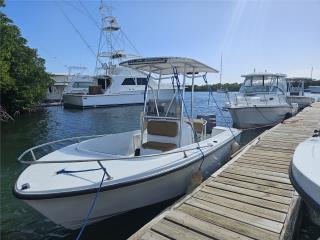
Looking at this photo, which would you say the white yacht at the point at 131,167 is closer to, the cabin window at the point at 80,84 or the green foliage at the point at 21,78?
the green foliage at the point at 21,78

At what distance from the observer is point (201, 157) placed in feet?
18.2

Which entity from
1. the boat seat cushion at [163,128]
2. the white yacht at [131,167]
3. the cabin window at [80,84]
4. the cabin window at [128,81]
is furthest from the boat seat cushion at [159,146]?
the cabin window at [80,84]

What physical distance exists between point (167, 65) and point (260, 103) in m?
9.94

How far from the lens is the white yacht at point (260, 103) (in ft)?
47.3

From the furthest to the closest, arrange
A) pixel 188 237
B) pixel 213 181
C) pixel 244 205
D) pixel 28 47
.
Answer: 1. pixel 28 47
2. pixel 213 181
3. pixel 244 205
4. pixel 188 237

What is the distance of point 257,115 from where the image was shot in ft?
47.5

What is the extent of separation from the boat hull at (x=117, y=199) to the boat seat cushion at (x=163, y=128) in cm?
94

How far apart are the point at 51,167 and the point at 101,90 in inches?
934

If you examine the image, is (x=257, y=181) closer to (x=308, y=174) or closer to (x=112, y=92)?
(x=308, y=174)

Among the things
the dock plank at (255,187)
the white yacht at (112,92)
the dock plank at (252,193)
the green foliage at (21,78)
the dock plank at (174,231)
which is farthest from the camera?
the white yacht at (112,92)

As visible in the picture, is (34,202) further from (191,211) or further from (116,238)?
(191,211)

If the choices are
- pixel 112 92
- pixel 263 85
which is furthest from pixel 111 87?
pixel 263 85

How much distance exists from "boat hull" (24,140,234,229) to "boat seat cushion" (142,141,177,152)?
0.74 metres

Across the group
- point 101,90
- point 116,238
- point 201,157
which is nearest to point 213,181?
point 201,157
